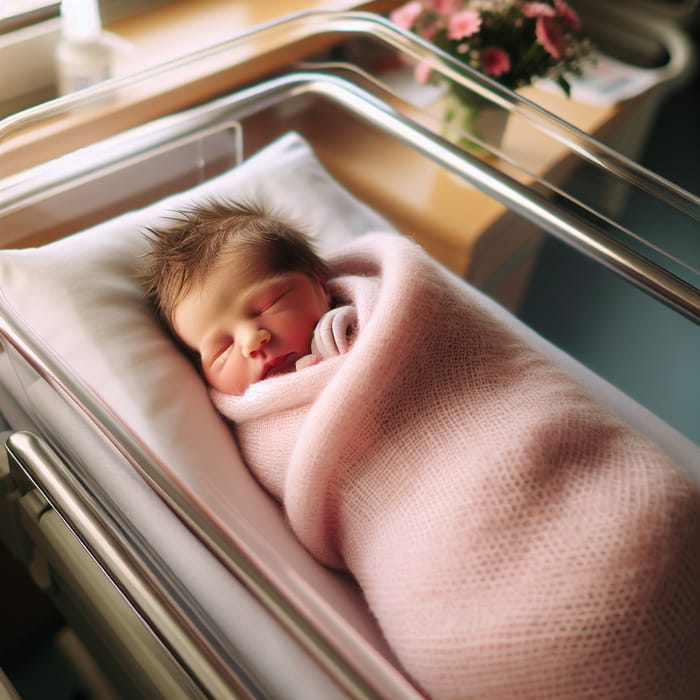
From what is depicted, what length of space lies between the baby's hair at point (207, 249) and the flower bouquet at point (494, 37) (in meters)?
0.45

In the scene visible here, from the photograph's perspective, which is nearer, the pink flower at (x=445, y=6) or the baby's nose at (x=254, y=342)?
the baby's nose at (x=254, y=342)

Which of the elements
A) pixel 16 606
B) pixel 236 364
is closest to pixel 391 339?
pixel 236 364

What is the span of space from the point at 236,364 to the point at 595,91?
41.7 inches

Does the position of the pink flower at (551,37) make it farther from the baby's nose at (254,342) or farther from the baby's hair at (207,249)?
the baby's nose at (254,342)

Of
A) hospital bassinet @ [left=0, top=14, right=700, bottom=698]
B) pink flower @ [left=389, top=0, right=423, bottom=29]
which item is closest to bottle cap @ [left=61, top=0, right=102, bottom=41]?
hospital bassinet @ [left=0, top=14, right=700, bottom=698]

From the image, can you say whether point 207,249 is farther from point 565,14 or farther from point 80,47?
point 565,14

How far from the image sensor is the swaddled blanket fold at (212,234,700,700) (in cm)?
57

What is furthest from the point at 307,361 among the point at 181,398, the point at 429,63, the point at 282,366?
the point at 429,63

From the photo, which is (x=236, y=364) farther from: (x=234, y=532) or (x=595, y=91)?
(x=595, y=91)

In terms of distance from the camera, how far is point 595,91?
4.86 ft

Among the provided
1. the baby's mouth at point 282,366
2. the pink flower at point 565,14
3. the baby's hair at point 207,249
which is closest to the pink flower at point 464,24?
the pink flower at point 565,14

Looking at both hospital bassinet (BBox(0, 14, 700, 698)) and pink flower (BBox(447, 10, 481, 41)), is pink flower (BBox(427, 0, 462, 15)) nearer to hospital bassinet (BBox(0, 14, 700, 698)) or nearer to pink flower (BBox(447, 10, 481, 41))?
pink flower (BBox(447, 10, 481, 41))

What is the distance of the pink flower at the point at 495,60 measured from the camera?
1.17 m

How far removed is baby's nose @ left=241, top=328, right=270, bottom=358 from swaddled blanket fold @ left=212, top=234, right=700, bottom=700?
36 mm
